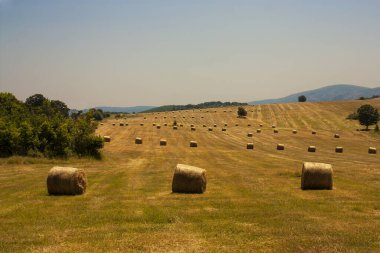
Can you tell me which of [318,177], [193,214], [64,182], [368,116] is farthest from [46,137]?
[368,116]

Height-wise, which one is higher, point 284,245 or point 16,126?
point 16,126

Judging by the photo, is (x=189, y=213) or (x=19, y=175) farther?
(x=19, y=175)

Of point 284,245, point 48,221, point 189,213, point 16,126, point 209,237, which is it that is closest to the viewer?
point 284,245

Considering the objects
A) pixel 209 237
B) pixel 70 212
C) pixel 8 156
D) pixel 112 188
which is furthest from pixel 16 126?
pixel 209 237

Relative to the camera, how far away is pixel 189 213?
16375mm

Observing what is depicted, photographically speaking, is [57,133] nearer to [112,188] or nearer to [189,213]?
[112,188]

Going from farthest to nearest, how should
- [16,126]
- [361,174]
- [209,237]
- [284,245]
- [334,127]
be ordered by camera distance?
[334,127] → [16,126] → [361,174] → [209,237] → [284,245]

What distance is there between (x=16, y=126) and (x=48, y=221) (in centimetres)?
2633

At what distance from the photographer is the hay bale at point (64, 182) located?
67.4 feet

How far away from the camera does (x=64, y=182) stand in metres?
20.5

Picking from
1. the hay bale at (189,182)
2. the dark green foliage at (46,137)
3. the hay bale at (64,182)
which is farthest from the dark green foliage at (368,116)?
the hay bale at (64,182)

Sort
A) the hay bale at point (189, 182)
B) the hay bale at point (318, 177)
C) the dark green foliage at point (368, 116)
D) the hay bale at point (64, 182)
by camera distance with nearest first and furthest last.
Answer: the hay bale at point (64, 182), the hay bale at point (189, 182), the hay bale at point (318, 177), the dark green foliage at point (368, 116)

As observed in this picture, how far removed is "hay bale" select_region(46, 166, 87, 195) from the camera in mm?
20531

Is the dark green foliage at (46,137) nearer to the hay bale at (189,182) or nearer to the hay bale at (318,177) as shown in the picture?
the hay bale at (189,182)
